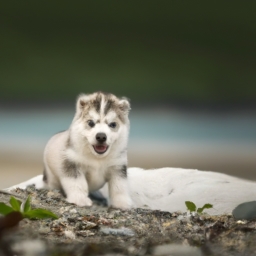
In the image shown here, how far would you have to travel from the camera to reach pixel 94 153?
2611 mm

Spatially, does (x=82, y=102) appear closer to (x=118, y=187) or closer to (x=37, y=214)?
(x=118, y=187)

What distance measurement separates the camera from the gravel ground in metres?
1.51

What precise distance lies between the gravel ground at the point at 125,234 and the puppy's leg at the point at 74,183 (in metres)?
0.13

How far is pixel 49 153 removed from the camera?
2.87 meters

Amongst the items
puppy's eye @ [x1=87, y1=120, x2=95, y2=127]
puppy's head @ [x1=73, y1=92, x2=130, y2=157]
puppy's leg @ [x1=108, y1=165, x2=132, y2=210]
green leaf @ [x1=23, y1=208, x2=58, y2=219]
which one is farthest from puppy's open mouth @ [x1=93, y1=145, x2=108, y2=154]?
green leaf @ [x1=23, y1=208, x2=58, y2=219]

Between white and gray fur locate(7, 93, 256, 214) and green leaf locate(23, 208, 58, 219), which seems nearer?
green leaf locate(23, 208, 58, 219)

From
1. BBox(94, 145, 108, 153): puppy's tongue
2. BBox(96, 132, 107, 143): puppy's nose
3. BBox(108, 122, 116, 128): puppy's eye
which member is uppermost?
BBox(108, 122, 116, 128): puppy's eye

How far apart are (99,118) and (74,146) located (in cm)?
22

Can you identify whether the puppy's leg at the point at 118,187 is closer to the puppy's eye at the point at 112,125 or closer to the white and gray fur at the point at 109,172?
the white and gray fur at the point at 109,172

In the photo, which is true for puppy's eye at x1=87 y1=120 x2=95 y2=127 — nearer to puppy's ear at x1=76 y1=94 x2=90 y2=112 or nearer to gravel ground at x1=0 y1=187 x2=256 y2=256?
puppy's ear at x1=76 y1=94 x2=90 y2=112

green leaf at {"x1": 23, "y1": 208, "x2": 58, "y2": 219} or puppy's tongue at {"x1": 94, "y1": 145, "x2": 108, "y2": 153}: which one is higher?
puppy's tongue at {"x1": 94, "y1": 145, "x2": 108, "y2": 153}

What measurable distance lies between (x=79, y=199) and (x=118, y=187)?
0.24 metres

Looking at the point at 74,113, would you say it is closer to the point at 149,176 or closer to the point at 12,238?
the point at 149,176

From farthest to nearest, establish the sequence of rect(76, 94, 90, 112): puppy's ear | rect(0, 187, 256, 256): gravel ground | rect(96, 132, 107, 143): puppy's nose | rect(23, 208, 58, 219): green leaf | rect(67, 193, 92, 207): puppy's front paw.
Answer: rect(76, 94, 90, 112): puppy's ear, rect(67, 193, 92, 207): puppy's front paw, rect(96, 132, 107, 143): puppy's nose, rect(23, 208, 58, 219): green leaf, rect(0, 187, 256, 256): gravel ground
